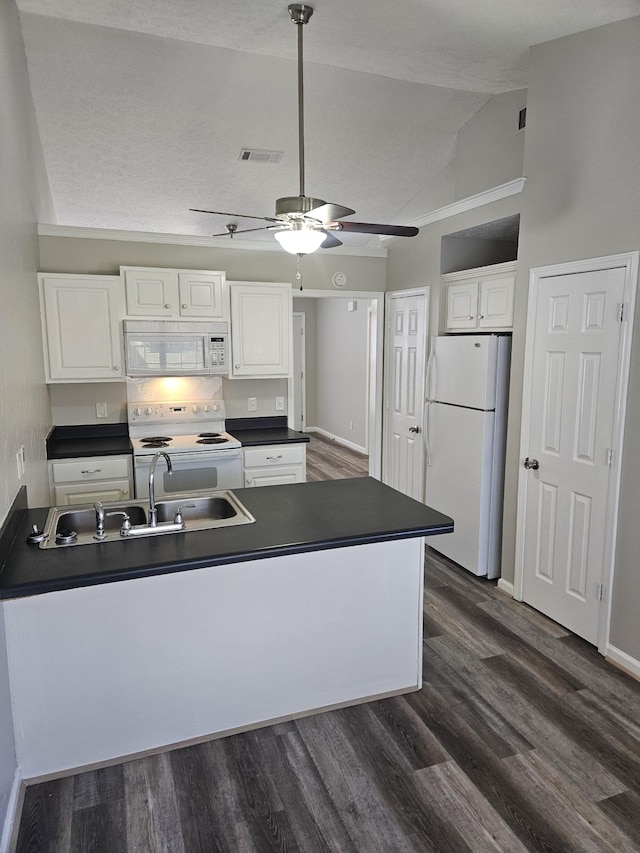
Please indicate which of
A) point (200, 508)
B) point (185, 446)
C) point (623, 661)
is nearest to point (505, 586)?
point (623, 661)

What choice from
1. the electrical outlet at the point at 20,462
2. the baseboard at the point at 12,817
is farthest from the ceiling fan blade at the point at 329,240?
the baseboard at the point at 12,817

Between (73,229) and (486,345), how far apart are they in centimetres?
303

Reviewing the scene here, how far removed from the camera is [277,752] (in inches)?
87.9

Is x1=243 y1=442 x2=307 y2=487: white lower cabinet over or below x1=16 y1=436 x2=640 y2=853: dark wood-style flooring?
over

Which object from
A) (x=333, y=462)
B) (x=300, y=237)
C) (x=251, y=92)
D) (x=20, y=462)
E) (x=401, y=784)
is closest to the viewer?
(x=401, y=784)

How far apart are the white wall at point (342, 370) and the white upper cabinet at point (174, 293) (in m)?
3.46

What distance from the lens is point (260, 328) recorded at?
14.7 ft

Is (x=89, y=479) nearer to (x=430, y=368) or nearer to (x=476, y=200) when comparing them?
(x=430, y=368)

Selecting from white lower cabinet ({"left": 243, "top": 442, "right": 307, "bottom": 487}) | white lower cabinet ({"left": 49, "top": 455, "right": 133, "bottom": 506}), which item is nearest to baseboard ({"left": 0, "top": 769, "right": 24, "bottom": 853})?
white lower cabinet ({"left": 49, "top": 455, "right": 133, "bottom": 506})

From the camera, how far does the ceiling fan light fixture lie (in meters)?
2.42

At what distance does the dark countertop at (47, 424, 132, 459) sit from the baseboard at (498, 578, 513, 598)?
2720 mm

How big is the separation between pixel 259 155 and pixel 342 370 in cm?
439

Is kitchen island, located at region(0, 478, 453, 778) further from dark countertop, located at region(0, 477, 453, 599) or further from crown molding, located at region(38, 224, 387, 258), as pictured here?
crown molding, located at region(38, 224, 387, 258)

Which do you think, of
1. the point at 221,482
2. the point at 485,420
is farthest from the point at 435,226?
the point at 221,482
